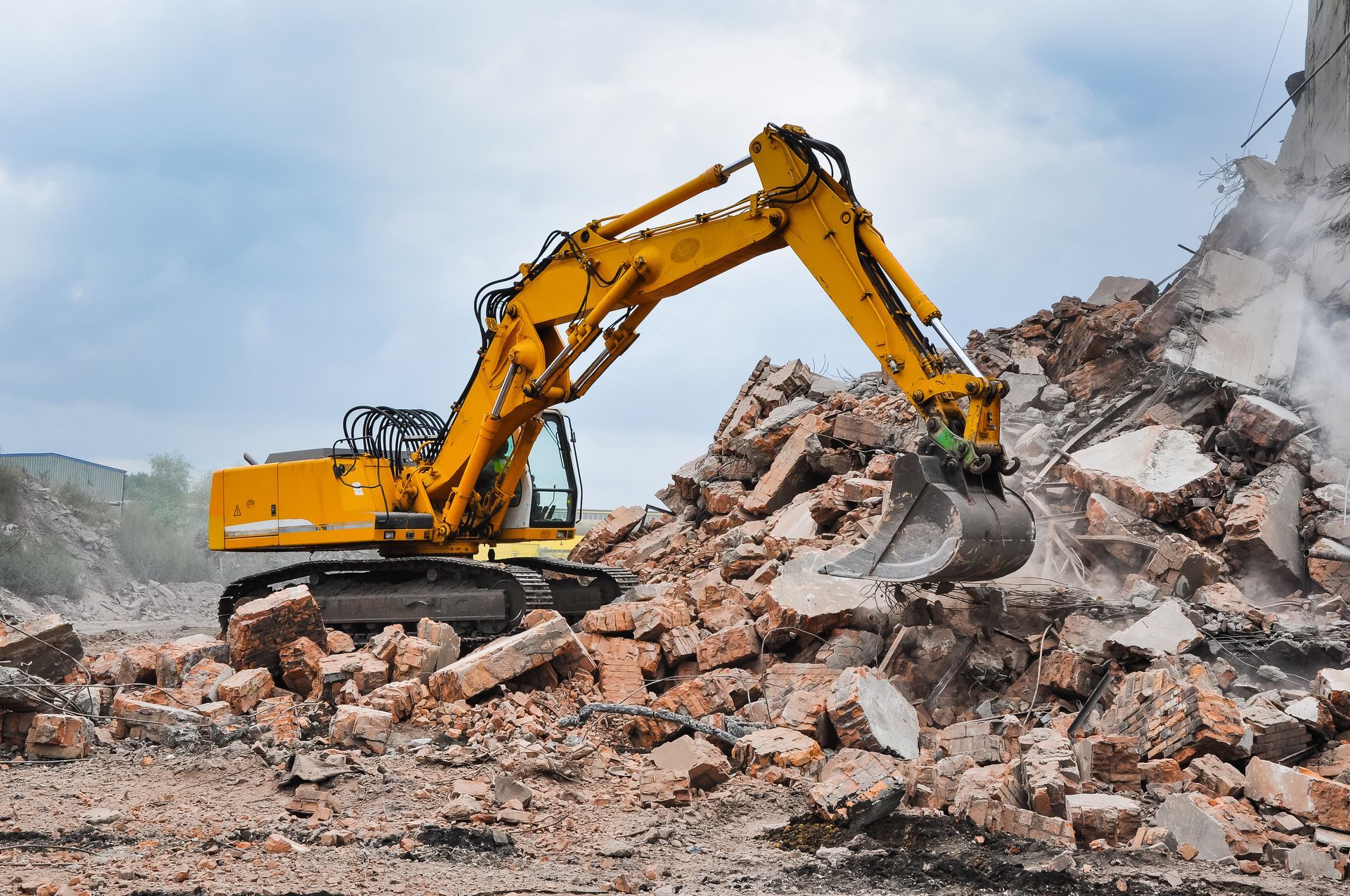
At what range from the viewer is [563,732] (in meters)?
7.62

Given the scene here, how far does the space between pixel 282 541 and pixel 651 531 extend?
4.81 meters

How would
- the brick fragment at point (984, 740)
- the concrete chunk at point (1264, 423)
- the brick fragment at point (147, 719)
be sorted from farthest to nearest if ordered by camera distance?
the concrete chunk at point (1264, 423) < the brick fragment at point (147, 719) < the brick fragment at point (984, 740)

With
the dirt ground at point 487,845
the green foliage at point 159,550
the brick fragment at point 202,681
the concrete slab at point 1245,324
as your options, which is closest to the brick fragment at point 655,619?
the dirt ground at point 487,845

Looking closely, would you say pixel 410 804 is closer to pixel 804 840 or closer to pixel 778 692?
pixel 804 840

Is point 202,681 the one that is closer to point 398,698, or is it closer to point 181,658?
point 181,658

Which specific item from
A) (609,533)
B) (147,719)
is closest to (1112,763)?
(147,719)

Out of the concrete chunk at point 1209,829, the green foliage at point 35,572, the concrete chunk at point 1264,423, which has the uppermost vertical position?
the green foliage at point 35,572

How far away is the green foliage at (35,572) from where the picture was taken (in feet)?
72.1

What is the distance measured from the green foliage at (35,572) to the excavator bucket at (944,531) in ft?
65.2

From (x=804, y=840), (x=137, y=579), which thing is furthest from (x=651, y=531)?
(x=137, y=579)

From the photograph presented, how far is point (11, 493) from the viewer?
24875 mm

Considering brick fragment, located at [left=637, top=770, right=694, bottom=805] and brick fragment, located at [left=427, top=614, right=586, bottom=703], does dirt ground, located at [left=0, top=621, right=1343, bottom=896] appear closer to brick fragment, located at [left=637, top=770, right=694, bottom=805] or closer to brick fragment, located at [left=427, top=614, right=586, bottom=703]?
brick fragment, located at [left=637, top=770, right=694, bottom=805]

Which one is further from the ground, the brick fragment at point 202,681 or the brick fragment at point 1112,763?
the brick fragment at point 202,681

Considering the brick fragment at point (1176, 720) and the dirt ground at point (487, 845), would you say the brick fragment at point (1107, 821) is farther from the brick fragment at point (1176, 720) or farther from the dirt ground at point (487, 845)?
the brick fragment at point (1176, 720)
